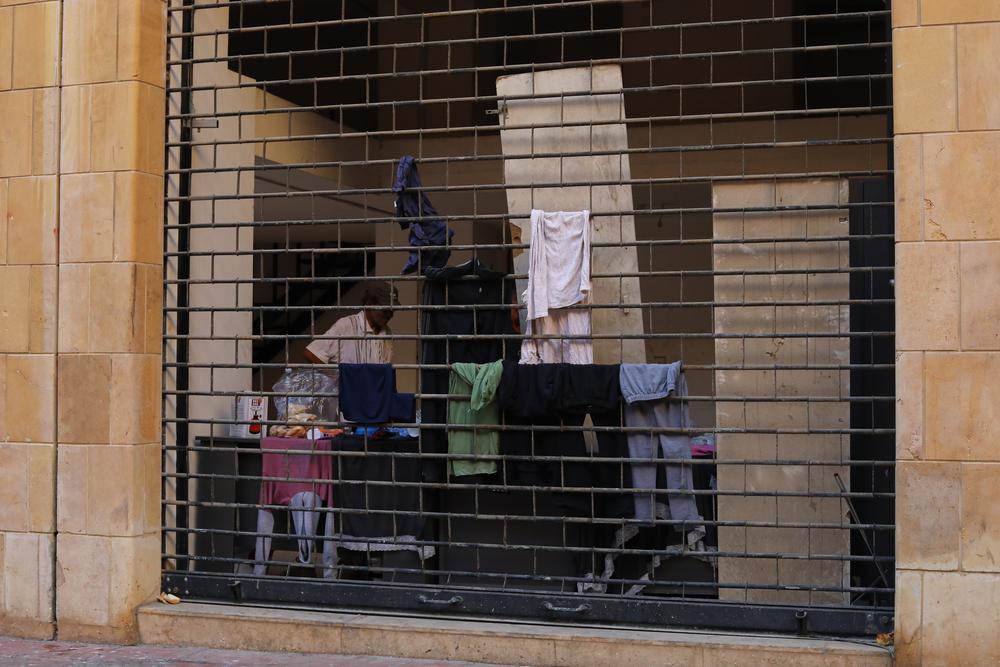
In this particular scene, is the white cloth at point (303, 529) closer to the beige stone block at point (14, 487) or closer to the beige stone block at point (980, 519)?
the beige stone block at point (14, 487)

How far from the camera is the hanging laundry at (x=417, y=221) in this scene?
7156 millimetres

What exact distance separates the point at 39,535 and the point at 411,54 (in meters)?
6.76

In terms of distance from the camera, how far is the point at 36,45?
7.27 meters

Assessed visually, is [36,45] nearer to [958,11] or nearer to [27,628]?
[27,628]

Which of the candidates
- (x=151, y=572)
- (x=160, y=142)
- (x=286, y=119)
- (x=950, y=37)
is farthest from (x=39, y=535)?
(x=950, y=37)

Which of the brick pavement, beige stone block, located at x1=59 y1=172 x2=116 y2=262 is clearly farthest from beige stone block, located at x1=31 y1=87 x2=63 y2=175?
the brick pavement

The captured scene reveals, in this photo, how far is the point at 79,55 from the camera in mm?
7203

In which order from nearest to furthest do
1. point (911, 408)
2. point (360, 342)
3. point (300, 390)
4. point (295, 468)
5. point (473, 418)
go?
point (911, 408) < point (473, 418) < point (295, 468) < point (300, 390) < point (360, 342)

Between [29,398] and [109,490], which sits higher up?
[29,398]

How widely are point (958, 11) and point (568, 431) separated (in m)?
3.22

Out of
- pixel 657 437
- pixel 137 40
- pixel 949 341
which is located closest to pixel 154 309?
pixel 137 40

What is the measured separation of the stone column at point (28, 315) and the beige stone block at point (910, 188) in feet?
17.2

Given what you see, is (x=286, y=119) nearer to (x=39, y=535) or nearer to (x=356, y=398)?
(x=356, y=398)

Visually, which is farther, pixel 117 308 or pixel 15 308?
pixel 15 308
